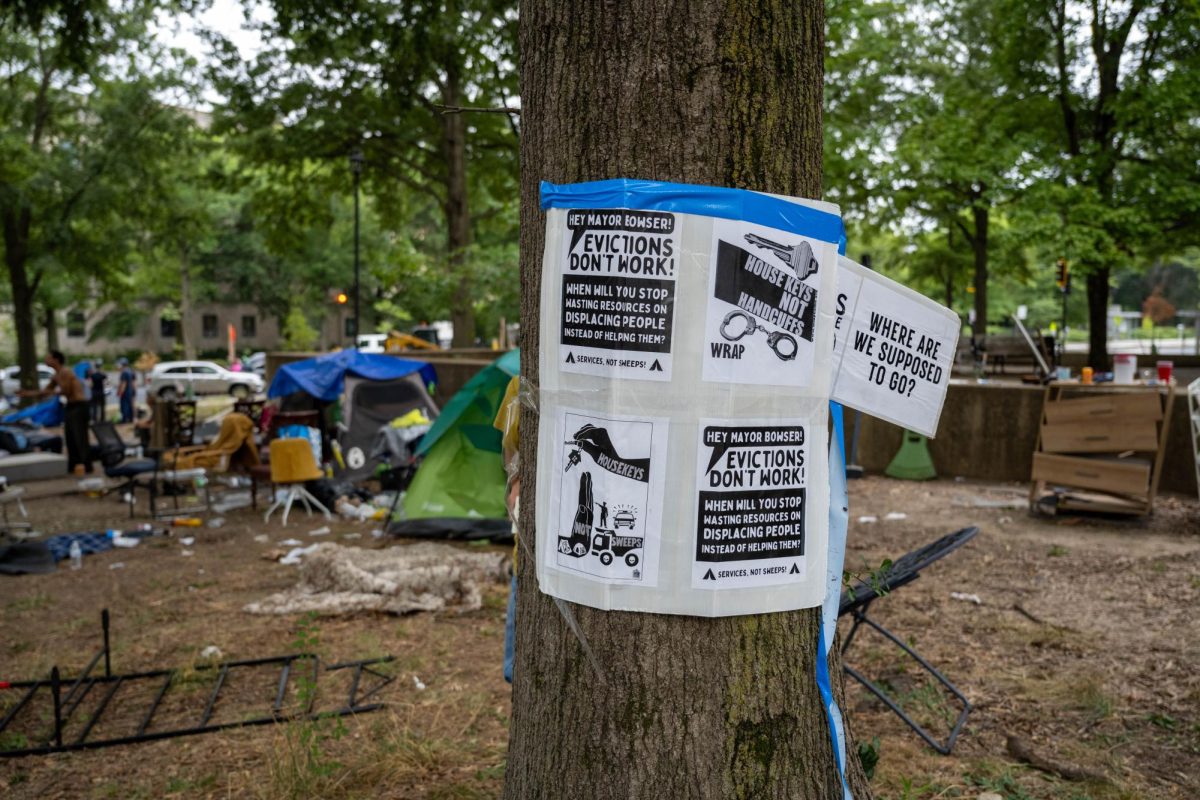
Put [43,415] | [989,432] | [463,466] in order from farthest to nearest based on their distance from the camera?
1. [43,415]
2. [989,432]
3. [463,466]

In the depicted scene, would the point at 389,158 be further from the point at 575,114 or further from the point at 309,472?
the point at 575,114

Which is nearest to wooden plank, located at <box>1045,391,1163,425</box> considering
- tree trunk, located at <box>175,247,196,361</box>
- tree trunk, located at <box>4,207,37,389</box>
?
tree trunk, located at <box>4,207,37,389</box>

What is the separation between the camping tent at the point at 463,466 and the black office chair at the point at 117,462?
3428mm

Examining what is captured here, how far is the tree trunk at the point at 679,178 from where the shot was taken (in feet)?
6.93

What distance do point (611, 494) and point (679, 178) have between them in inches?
27.5

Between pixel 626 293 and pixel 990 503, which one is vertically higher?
pixel 626 293

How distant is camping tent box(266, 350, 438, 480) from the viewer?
1337cm

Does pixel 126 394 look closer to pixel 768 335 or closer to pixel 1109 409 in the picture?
pixel 1109 409

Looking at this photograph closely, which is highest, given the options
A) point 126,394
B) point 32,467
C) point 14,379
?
point 126,394

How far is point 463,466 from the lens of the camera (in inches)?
392

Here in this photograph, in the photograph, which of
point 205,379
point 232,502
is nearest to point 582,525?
point 232,502

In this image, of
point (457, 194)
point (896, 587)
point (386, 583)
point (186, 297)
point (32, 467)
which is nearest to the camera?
point (896, 587)

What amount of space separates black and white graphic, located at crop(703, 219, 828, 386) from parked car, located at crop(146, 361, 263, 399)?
108ft

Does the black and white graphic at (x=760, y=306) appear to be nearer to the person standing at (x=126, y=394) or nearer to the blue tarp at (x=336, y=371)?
the blue tarp at (x=336, y=371)
